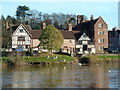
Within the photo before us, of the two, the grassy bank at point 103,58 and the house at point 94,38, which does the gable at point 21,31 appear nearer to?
the house at point 94,38

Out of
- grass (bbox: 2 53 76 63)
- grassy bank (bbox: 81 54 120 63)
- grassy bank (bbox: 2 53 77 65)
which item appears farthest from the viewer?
grassy bank (bbox: 81 54 120 63)

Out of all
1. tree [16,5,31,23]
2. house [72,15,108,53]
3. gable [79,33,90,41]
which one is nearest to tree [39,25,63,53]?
gable [79,33,90,41]

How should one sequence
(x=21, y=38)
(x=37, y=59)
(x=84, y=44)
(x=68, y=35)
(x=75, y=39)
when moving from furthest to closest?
(x=68, y=35) < (x=75, y=39) < (x=84, y=44) < (x=21, y=38) < (x=37, y=59)

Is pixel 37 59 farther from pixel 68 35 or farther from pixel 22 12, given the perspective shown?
pixel 22 12

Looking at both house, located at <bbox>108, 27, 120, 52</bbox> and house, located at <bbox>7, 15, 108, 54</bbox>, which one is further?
house, located at <bbox>108, 27, 120, 52</bbox>

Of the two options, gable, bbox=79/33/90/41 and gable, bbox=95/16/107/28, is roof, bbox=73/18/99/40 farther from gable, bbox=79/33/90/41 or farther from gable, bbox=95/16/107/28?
gable, bbox=79/33/90/41

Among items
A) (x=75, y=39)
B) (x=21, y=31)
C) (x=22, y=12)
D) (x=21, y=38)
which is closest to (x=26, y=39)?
(x=21, y=38)

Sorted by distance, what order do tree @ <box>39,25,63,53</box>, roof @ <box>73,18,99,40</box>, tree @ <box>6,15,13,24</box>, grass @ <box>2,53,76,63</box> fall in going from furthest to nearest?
tree @ <box>6,15,13,24</box>
roof @ <box>73,18,99,40</box>
tree @ <box>39,25,63,53</box>
grass @ <box>2,53,76,63</box>

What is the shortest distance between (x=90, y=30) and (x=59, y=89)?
202 ft

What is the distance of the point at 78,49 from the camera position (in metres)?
86.0

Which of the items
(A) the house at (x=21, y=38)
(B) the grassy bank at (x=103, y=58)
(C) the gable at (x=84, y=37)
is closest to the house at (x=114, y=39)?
(C) the gable at (x=84, y=37)

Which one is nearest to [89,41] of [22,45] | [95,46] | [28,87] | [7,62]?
[95,46]

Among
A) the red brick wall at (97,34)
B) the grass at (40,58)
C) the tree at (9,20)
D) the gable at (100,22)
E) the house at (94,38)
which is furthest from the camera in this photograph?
the tree at (9,20)

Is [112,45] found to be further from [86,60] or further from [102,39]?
[86,60]
